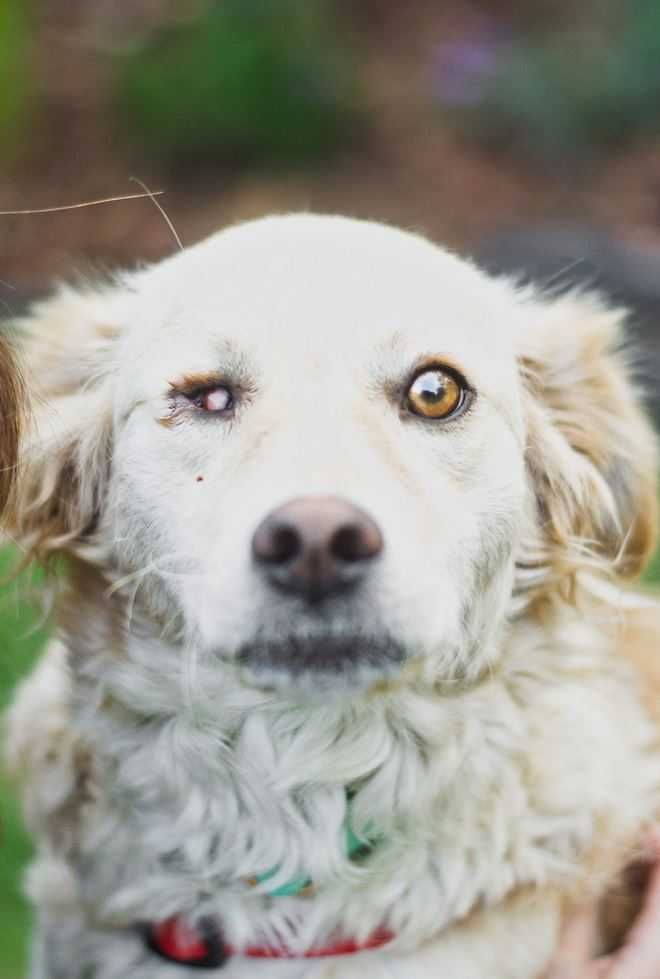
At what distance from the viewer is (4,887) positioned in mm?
3684

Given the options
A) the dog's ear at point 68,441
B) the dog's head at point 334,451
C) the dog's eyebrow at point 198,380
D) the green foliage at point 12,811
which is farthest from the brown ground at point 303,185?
the dog's eyebrow at point 198,380

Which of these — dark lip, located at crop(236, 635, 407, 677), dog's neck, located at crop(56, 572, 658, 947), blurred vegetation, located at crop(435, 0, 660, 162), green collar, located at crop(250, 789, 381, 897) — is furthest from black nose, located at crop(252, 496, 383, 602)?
blurred vegetation, located at crop(435, 0, 660, 162)

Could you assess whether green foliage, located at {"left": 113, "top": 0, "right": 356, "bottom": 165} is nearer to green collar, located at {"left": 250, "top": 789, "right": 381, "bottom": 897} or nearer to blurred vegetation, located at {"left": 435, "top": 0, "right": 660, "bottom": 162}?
blurred vegetation, located at {"left": 435, "top": 0, "right": 660, "bottom": 162}

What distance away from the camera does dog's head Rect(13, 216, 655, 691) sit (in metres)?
1.99

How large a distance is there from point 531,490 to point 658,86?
21.4 ft

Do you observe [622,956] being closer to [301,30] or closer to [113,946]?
[113,946]

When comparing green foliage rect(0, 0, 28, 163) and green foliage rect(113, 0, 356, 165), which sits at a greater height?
green foliage rect(113, 0, 356, 165)

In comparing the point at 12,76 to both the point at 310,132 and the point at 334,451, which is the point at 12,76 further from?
the point at 334,451

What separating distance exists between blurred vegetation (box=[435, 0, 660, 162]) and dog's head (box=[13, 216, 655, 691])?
19.4 feet

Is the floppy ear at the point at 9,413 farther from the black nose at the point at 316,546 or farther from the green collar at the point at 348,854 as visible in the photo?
the green collar at the point at 348,854

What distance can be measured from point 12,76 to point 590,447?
629 centimetres

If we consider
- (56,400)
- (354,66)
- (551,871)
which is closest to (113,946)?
(551,871)

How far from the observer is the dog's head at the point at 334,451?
6.52 ft

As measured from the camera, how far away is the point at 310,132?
837 cm
